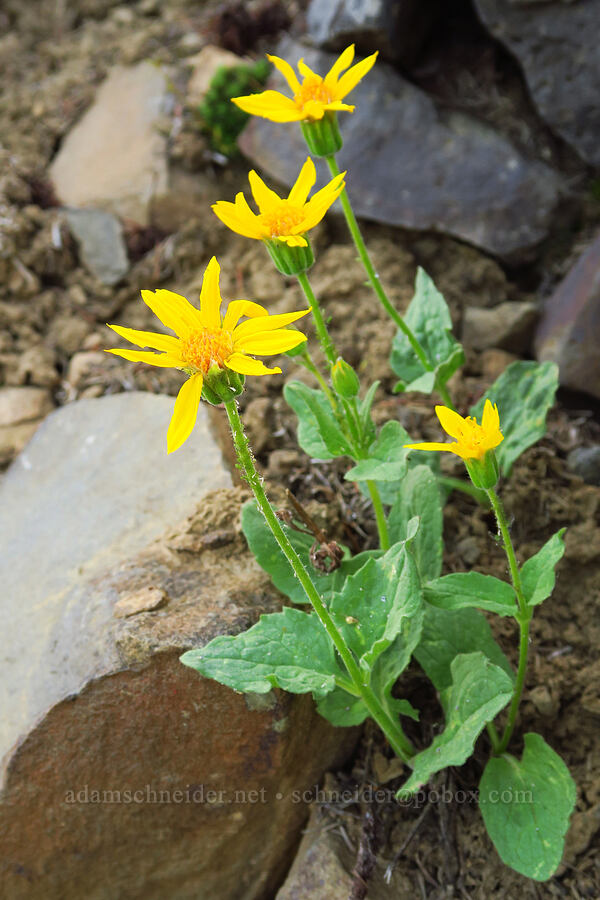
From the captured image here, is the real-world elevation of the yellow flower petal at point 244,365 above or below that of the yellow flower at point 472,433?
above

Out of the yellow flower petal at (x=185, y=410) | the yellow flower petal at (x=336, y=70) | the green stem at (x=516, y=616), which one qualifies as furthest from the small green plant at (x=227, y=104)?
the yellow flower petal at (x=185, y=410)

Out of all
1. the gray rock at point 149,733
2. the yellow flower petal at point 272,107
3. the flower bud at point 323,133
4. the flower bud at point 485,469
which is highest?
the yellow flower petal at point 272,107

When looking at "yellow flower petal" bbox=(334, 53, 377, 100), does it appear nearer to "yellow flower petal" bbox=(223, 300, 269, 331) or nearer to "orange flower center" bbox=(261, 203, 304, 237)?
"orange flower center" bbox=(261, 203, 304, 237)

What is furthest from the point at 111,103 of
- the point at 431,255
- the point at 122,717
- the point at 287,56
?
the point at 122,717

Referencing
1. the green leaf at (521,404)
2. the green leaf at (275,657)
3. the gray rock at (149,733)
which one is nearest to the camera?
the green leaf at (275,657)

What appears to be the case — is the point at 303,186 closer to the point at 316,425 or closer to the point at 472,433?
the point at 316,425

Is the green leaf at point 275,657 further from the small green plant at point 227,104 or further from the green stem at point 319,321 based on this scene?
the small green plant at point 227,104

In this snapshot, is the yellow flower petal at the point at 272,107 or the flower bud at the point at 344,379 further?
the yellow flower petal at the point at 272,107
